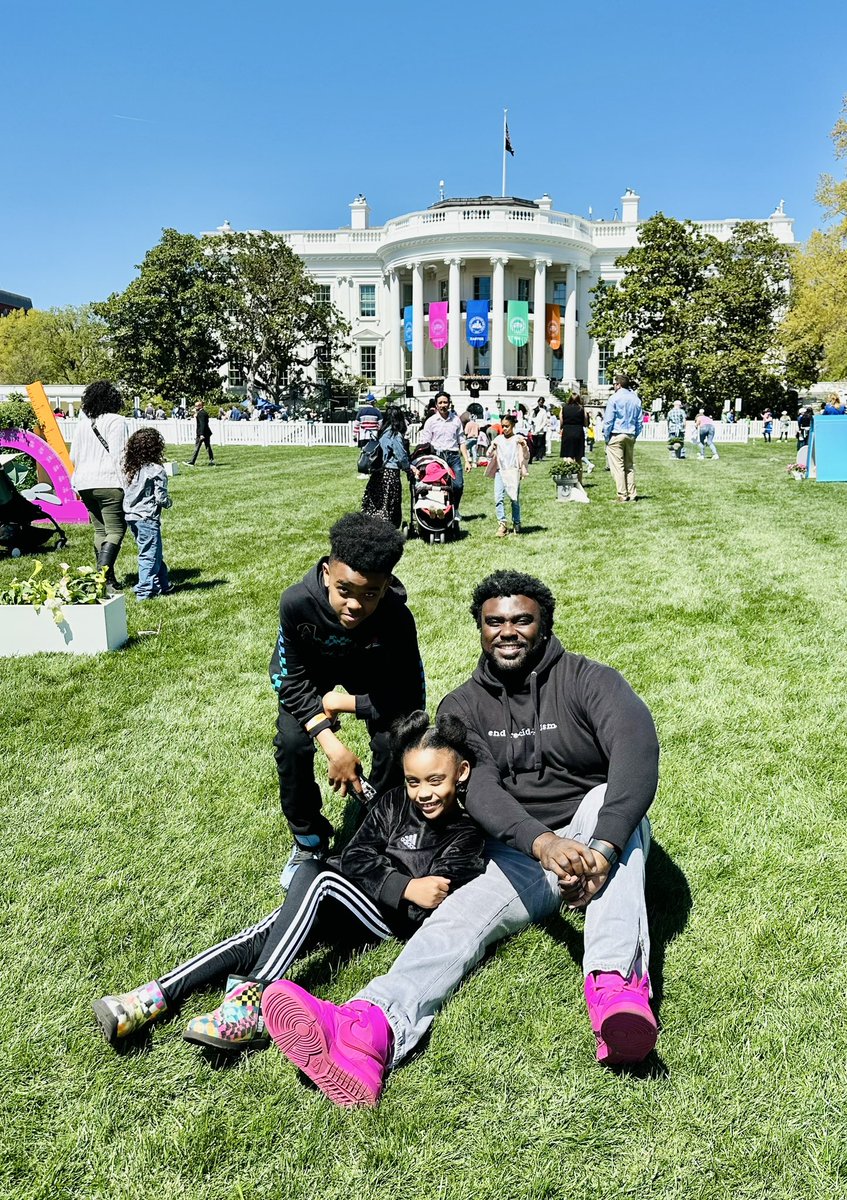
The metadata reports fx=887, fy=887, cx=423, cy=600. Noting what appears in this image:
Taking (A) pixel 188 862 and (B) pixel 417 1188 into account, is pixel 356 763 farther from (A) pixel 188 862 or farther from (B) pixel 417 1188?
(B) pixel 417 1188

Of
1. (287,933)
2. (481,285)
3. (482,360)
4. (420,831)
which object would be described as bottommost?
(287,933)

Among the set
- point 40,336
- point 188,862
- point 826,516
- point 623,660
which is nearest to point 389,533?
point 188,862

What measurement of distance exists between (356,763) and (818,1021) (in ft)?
5.56

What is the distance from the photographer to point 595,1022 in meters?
2.46

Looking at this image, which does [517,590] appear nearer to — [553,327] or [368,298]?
[553,327]

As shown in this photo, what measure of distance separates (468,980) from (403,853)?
19.3 inches

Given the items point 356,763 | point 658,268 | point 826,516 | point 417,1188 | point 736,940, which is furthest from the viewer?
point 658,268

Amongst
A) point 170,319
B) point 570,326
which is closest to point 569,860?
point 170,319

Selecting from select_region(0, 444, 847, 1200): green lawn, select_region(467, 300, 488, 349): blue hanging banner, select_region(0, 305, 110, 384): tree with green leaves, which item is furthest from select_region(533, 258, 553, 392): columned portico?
select_region(0, 444, 847, 1200): green lawn

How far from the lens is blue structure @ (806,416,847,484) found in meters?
17.8

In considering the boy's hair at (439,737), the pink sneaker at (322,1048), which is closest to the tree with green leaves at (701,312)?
the boy's hair at (439,737)

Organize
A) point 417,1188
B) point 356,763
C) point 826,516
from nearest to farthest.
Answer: point 417,1188, point 356,763, point 826,516

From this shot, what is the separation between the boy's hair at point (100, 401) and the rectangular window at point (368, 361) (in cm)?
5519

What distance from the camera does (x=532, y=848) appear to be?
280cm
